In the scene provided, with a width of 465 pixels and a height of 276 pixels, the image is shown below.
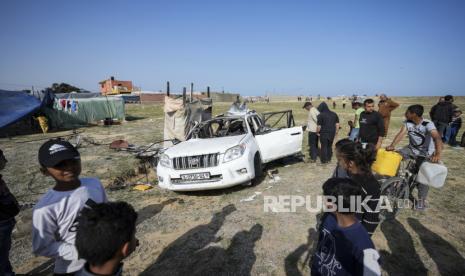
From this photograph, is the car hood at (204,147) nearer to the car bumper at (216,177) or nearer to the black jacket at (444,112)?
the car bumper at (216,177)

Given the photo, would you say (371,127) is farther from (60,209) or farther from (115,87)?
(115,87)

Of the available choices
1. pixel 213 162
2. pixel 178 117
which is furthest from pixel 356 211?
pixel 178 117

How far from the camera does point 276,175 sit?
6.72 meters

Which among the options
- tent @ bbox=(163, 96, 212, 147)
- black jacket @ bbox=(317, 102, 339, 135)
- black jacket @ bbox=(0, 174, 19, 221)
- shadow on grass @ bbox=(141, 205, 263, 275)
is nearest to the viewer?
black jacket @ bbox=(0, 174, 19, 221)

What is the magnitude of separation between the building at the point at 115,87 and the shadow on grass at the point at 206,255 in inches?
2344

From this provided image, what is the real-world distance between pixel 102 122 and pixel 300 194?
2069 cm

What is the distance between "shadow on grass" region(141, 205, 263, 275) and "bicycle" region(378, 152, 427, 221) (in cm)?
214

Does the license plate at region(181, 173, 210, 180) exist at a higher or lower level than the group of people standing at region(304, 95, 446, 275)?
lower

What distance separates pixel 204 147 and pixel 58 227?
3875 mm

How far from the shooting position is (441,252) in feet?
10.9

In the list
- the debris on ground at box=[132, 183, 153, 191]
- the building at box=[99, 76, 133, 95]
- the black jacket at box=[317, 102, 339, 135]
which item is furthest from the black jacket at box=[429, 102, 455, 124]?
the building at box=[99, 76, 133, 95]

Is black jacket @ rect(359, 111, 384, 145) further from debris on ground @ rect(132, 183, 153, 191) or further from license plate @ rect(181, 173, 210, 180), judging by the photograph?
debris on ground @ rect(132, 183, 153, 191)

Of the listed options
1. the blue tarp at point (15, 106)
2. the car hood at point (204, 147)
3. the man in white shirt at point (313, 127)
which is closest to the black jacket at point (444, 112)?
the man in white shirt at point (313, 127)

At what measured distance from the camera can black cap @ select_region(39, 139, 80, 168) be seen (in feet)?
5.82
